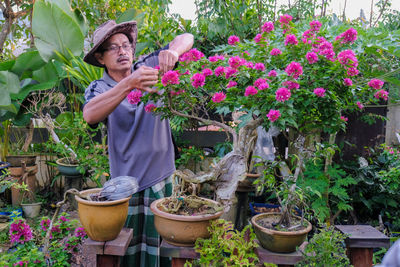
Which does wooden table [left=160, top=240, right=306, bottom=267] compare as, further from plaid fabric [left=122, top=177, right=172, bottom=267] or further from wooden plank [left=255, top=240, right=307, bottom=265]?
plaid fabric [left=122, top=177, right=172, bottom=267]

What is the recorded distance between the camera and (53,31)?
3053 mm

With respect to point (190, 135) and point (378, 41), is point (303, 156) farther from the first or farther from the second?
point (190, 135)

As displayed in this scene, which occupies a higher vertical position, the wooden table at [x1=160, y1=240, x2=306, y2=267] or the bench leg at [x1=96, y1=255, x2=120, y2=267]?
the wooden table at [x1=160, y1=240, x2=306, y2=267]

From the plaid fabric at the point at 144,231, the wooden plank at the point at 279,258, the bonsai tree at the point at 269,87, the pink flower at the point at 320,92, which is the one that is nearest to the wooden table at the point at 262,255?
the wooden plank at the point at 279,258

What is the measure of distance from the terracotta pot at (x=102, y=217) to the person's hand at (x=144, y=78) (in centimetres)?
51

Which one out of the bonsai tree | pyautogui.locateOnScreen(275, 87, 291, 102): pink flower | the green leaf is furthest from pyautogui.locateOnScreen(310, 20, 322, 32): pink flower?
the green leaf

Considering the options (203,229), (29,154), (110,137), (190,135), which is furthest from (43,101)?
(203,229)

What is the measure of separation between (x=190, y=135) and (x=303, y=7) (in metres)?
2.25

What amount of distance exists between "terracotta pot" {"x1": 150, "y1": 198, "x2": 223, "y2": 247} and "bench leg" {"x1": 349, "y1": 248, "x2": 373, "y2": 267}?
72cm

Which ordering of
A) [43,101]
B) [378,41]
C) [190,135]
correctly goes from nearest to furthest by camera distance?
[378,41], [43,101], [190,135]

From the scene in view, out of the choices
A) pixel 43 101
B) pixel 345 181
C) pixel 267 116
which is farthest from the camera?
pixel 43 101

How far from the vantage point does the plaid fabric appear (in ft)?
5.58

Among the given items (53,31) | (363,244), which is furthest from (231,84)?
(53,31)

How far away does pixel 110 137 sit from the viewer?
5.55ft
